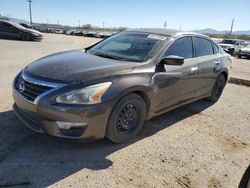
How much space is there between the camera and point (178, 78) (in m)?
4.35

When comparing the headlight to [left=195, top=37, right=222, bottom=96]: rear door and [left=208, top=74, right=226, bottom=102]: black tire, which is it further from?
[left=208, top=74, right=226, bottom=102]: black tire

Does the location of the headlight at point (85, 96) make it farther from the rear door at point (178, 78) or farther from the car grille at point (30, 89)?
the rear door at point (178, 78)

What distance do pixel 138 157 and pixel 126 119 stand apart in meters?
0.57

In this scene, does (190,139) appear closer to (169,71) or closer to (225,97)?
(169,71)

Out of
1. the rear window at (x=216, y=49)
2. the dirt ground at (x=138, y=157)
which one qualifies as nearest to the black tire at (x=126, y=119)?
the dirt ground at (x=138, y=157)

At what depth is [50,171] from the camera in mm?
2969

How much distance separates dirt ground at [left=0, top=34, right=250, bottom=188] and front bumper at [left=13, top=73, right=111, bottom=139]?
250mm

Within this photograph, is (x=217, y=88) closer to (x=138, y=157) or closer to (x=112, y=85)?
(x=138, y=157)

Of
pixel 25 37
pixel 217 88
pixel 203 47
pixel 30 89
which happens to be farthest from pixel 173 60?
pixel 25 37

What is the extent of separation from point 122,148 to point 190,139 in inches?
47.1

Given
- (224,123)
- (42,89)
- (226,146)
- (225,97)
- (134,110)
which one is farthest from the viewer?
(225,97)

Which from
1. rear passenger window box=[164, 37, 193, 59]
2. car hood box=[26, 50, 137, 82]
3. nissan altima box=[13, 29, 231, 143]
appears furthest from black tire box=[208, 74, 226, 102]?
car hood box=[26, 50, 137, 82]

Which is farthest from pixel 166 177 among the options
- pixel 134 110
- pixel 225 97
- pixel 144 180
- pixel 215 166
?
pixel 225 97

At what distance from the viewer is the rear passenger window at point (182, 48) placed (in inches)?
169
